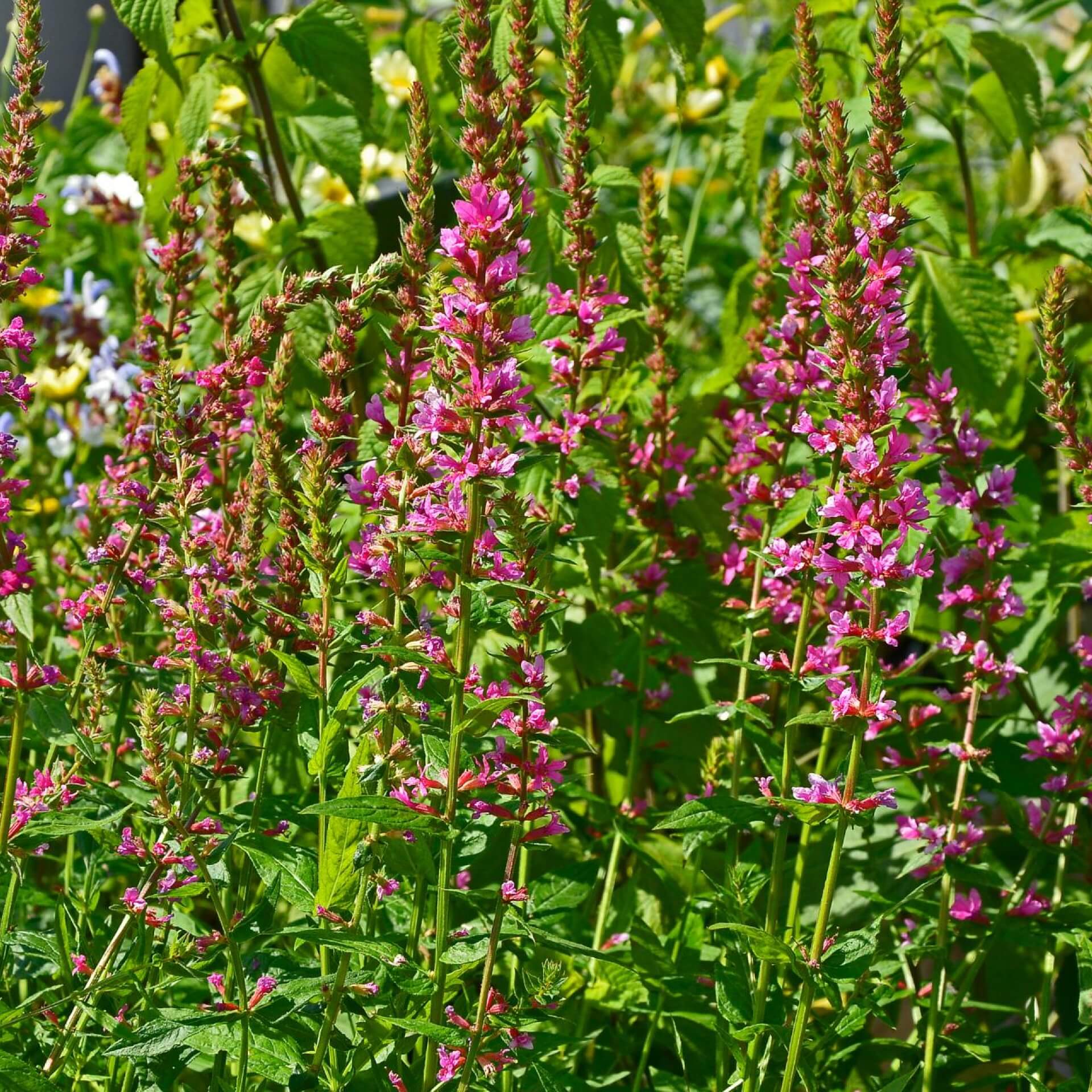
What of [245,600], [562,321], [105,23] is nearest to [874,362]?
[562,321]

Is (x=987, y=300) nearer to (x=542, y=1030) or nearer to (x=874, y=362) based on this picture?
(x=874, y=362)

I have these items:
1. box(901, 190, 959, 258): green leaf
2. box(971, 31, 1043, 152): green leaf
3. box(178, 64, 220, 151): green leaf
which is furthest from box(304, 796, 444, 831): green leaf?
box(971, 31, 1043, 152): green leaf

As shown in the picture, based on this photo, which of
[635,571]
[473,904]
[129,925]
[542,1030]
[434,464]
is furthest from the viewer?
[635,571]

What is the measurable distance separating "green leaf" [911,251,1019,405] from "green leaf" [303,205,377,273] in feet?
3.08

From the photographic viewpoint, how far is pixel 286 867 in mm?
1461

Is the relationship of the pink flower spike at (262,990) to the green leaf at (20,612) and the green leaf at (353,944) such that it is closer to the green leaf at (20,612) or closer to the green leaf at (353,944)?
the green leaf at (353,944)

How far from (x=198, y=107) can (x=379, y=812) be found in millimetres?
1420

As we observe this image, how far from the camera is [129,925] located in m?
1.63

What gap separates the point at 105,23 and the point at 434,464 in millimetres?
4581

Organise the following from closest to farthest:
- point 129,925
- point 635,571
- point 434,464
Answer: point 434,464 → point 129,925 → point 635,571

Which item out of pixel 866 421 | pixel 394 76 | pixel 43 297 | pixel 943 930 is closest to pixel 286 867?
pixel 866 421

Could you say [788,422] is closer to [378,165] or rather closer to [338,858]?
[338,858]

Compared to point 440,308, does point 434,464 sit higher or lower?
lower

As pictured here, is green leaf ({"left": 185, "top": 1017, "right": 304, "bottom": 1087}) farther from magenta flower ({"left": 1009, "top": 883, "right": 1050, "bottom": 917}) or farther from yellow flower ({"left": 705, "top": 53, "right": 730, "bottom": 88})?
yellow flower ({"left": 705, "top": 53, "right": 730, "bottom": 88})
